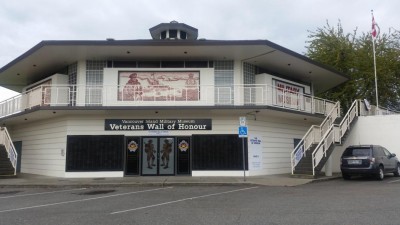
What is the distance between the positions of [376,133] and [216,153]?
1054cm

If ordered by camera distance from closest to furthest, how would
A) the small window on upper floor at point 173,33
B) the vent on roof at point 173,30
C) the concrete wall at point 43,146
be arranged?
the concrete wall at point 43,146 < the vent on roof at point 173,30 < the small window on upper floor at point 173,33

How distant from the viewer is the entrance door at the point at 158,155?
20516mm

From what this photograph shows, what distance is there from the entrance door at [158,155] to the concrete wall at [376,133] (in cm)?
1042

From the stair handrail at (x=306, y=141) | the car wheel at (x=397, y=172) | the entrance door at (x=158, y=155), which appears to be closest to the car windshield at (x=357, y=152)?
the stair handrail at (x=306, y=141)

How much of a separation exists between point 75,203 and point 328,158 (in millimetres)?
13422

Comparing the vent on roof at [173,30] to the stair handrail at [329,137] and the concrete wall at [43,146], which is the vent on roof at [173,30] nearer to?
the concrete wall at [43,146]

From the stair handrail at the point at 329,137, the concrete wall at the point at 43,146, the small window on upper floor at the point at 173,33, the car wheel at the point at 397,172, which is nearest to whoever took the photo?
the stair handrail at the point at 329,137

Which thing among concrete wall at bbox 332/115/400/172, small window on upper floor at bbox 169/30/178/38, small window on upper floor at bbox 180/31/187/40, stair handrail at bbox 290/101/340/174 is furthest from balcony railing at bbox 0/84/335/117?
small window on upper floor at bbox 180/31/187/40

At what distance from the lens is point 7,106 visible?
2469 centimetres

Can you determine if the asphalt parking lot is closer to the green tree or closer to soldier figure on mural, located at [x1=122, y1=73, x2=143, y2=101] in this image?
soldier figure on mural, located at [x1=122, y1=73, x2=143, y2=101]

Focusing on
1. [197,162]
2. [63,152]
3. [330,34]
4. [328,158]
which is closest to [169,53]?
[197,162]

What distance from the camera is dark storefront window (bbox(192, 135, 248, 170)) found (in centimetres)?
2053

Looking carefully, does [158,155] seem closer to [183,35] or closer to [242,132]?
[242,132]

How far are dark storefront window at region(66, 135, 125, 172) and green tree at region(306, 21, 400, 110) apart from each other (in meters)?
20.2
